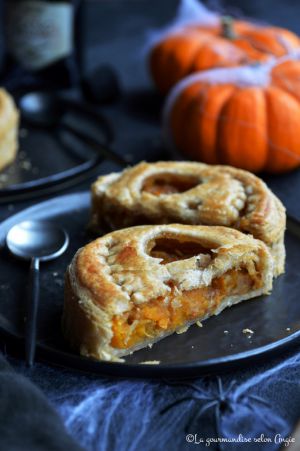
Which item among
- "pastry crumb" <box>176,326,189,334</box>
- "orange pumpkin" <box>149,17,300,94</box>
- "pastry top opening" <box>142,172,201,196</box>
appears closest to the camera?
"pastry crumb" <box>176,326,189,334</box>

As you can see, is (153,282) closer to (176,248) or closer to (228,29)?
(176,248)

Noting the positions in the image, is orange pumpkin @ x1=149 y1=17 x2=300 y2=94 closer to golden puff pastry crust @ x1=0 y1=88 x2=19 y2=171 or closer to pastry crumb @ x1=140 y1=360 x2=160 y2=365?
golden puff pastry crust @ x1=0 y1=88 x2=19 y2=171

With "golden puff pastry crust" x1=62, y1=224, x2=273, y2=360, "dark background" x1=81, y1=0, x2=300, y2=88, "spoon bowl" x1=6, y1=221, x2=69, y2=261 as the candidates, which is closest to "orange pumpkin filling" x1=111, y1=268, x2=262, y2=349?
"golden puff pastry crust" x1=62, y1=224, x2=273, y2=360

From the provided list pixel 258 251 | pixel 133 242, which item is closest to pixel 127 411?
pixel 133 242

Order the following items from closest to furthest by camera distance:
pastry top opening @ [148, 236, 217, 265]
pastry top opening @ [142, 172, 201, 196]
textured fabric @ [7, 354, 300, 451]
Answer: textured fabric @ [7, 354, 300, 451], pastry top opening @ [148, 236, 217, 265], pastry top opening @ [142, 172, 201, 196]

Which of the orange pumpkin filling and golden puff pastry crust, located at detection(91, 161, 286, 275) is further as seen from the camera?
golden puff pastry crust, located at detection(91, 161, 286, 275)

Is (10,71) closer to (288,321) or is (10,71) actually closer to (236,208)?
(236,208)

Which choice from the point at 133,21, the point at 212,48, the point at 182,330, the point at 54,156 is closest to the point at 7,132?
the point at 54,156
